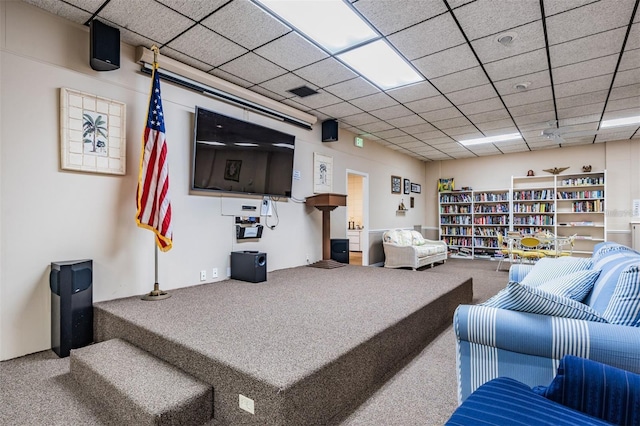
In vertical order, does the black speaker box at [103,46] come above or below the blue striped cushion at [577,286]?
above

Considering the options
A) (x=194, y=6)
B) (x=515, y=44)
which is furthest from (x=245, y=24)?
(x=515, y=44)

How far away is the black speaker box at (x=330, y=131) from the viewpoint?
580 cm

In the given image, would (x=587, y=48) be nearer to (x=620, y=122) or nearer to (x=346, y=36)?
(x=346, y=36)

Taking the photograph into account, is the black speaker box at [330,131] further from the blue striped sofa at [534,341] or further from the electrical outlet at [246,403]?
the electrical outlet at [246,403]

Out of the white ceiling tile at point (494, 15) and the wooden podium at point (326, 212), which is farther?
the wooden podium at point (326, 212)

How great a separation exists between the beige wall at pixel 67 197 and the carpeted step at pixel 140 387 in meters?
0.92

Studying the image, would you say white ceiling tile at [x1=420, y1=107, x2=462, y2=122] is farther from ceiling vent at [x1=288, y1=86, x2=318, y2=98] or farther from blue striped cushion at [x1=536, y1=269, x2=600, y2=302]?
blue striped cushion at [x1=536, y1=269, x2=600, y2=302]

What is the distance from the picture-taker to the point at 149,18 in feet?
9.58

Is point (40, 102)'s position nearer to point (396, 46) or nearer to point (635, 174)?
point (396, 46)

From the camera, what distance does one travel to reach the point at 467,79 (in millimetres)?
4117

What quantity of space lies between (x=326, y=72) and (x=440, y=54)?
4.19 feet

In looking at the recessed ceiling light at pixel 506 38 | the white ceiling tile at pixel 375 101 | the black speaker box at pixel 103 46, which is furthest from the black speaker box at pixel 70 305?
the recessed ceiling light at pixel 506 38

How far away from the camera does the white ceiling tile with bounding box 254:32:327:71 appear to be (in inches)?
128

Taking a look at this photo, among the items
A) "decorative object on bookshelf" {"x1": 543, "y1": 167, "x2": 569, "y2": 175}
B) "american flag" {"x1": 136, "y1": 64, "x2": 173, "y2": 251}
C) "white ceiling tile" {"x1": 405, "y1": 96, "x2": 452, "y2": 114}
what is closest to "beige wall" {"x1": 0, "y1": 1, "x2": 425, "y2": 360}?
"american flag" {"x1": 136, "y1": 64, "x2": 173, "y2": 251}
